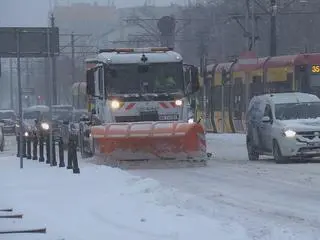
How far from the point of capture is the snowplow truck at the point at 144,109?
22.4 meters

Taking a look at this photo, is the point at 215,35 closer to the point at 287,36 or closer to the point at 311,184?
the point at 287,36

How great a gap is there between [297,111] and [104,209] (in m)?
12.9

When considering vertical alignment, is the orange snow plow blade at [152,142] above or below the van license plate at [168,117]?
below

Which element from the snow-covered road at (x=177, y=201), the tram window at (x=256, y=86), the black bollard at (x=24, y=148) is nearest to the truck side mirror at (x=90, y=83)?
the snow-covered road at (x=177, y=201)

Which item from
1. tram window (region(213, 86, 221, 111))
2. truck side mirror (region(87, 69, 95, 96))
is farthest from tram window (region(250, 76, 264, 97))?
truck side mirror (region(87, 69, 95, 96))

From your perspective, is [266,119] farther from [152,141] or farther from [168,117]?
[152,141]

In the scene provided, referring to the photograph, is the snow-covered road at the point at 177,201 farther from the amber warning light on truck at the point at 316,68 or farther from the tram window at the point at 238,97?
the tram window at the point at 238,97

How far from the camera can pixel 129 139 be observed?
2230cm

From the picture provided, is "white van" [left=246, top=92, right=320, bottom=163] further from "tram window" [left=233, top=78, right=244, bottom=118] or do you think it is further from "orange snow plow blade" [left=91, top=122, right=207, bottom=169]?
"tram window" [left=233, top=78, right=244, bottom=118]

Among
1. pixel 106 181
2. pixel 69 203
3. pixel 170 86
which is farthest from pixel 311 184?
pixel 170 86

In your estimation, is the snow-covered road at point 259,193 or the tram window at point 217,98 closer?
the snow-covered road at point 259,193

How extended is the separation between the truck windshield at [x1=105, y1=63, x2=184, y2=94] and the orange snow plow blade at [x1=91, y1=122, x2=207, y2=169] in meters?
1.33

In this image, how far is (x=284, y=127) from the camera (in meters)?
23.5

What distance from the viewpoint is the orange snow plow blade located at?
22297 millimetres
